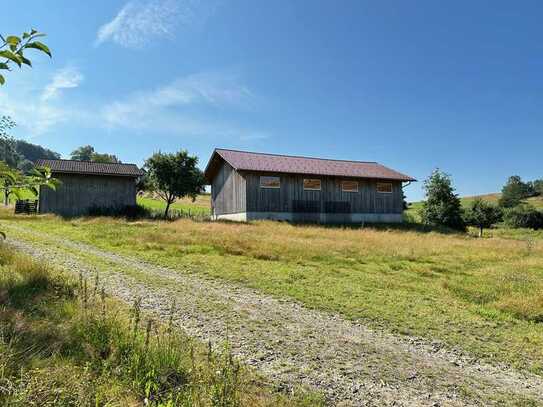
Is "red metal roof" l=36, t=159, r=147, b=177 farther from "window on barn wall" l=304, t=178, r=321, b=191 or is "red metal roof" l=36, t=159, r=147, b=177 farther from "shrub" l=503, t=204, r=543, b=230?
"shrub" l=503, t=204, r=543, b=230

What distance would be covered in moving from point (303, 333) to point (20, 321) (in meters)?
3.78

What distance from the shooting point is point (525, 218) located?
187 feet

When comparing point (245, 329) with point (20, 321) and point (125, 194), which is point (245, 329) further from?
point (125, 194)

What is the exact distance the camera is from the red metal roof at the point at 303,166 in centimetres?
3030

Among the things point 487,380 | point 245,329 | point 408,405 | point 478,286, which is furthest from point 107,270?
point 478,286

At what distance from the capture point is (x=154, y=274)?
9.02m

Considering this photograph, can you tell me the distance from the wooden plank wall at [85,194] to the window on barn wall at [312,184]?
1560 centimetres

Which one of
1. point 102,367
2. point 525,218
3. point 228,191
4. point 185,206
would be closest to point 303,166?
point 228,191

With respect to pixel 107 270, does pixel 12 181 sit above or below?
above

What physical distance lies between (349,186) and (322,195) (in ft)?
10.3

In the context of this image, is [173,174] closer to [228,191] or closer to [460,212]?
[228,191]

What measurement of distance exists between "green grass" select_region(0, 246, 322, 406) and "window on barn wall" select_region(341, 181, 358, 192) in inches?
1158

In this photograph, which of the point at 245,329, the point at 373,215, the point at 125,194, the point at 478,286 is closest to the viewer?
the point at 245,329

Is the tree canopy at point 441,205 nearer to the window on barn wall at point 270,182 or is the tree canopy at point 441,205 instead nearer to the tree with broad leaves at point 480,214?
the tree with broad leaves at point 480,214
